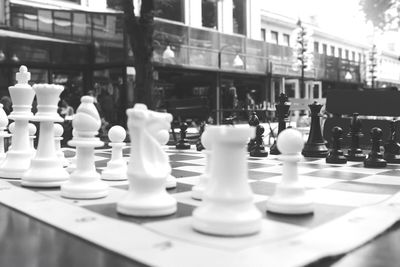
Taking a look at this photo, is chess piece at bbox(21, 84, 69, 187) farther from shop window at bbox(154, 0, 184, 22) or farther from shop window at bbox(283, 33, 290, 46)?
shop window at bbox(283, 33, 290, 46)

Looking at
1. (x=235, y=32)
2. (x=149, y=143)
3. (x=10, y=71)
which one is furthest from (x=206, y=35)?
(x=149, y=143)

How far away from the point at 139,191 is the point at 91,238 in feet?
1.02

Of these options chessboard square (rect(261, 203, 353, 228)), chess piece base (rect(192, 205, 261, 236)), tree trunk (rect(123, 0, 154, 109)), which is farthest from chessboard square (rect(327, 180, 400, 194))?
tree trunk (rect(123, 0, 154, 109))

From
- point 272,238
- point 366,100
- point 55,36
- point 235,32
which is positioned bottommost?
point 272,238

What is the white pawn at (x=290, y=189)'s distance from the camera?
56.7 inches

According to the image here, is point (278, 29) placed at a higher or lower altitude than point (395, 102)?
higher

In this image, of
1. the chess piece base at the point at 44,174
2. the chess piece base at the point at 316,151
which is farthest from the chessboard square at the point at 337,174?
the chess piece base at the point at 44,174

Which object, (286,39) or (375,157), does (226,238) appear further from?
(286,39)

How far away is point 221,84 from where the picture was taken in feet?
43.9

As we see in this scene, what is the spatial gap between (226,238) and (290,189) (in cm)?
41

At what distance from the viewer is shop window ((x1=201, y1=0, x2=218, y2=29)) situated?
13.8 metres

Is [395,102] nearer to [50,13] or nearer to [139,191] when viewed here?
[139,191]

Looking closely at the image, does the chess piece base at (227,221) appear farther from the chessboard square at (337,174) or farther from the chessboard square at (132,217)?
the chessboard square at (337,174)

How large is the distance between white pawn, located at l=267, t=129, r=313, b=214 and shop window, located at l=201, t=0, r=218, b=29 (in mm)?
12623
